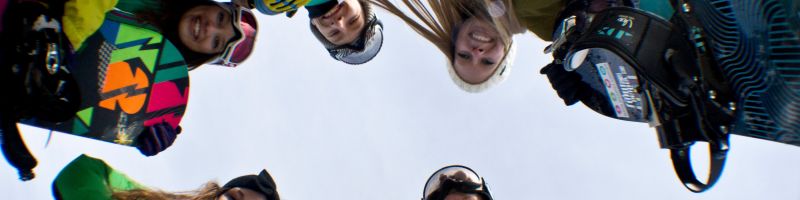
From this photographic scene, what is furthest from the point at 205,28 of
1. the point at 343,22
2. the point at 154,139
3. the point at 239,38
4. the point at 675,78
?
the point at 675,78

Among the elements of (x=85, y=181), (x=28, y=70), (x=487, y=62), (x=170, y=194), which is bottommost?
(x=170, y=194)

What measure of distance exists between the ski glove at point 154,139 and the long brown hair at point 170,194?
0.80ft

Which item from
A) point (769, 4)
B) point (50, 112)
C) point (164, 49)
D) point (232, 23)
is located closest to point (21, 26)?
point (50, 112)

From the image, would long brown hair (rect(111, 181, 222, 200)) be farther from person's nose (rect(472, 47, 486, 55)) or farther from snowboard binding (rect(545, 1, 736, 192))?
snowboard binding (rect(545, 1, 736, 192))

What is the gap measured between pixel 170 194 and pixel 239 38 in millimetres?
905

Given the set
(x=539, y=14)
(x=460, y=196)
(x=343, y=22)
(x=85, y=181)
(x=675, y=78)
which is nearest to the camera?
(x=675, y=78)

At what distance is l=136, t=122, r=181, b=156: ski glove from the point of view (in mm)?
3485

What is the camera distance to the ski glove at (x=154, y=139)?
348cm

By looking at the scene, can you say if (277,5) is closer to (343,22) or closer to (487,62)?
(343,22)

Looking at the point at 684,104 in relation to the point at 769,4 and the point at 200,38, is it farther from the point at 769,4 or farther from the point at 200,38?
the point at 200,38

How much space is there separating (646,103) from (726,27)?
0.48 meters

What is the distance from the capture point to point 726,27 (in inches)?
89.7

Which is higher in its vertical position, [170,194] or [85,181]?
[85,181]

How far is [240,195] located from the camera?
11.1ft
